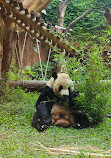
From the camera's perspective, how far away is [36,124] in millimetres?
3598

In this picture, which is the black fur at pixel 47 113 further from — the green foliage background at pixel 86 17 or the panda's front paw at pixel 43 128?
the green foliage background at pixel 86 17

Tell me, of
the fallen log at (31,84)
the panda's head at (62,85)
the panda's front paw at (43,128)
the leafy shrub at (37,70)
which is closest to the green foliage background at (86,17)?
the leafy shrub at (37,70)

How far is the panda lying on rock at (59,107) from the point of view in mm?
3684

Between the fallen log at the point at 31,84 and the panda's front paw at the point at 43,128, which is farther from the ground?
the fallen log at the point at 31,84

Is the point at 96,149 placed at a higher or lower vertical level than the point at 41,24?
lower

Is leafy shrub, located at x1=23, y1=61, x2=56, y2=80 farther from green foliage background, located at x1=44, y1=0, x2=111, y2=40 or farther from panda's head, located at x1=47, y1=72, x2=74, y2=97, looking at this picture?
panda's head, located at x1=47, y1=72, x2=74, y2=97

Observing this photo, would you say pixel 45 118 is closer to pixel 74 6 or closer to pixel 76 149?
pixel 76 149

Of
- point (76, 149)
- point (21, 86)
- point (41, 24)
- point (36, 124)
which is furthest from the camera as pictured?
point (21, 86)

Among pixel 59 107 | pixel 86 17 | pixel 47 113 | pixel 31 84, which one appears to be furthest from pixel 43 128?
pixel 86 17

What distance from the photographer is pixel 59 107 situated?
151 inches

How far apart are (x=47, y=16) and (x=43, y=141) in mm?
9970

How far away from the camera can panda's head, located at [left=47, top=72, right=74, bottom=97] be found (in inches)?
Result: 145

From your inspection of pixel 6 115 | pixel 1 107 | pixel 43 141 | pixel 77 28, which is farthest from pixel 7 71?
pixel 77 28

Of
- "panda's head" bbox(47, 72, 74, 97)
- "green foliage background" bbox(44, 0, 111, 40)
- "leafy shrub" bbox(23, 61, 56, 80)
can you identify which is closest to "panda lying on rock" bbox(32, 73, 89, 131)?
"panda's head" bbox(47, 72, 74, 97)
